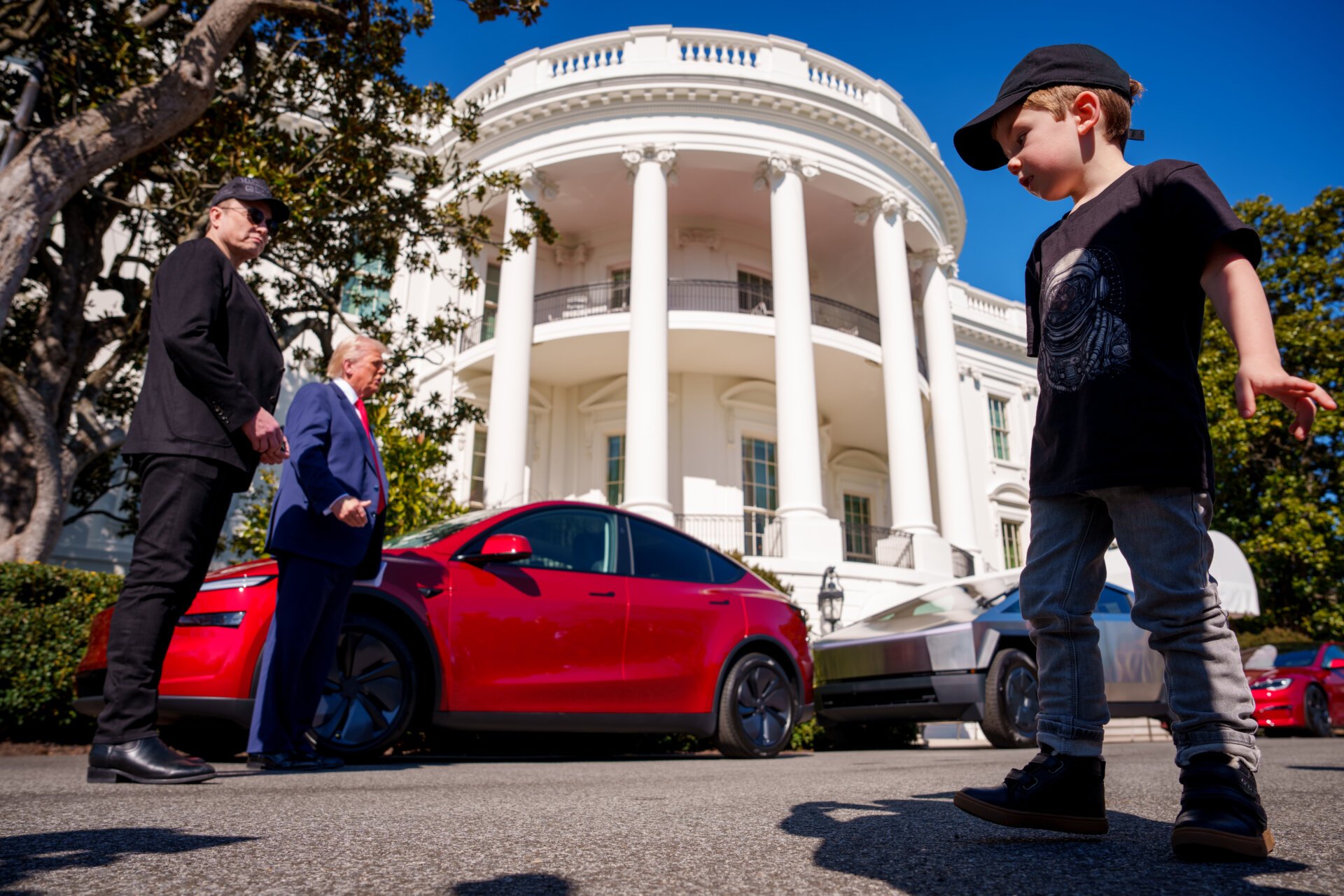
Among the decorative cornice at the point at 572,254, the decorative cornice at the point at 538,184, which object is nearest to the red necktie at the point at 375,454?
the decorative cornice at the point at 538,184

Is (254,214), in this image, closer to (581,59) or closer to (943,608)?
(943,608)

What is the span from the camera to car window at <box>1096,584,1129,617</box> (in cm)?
795

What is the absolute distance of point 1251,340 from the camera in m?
1.74

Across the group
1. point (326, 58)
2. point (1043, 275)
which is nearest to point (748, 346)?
point (326, 58)

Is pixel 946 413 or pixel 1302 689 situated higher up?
pixel 946 413

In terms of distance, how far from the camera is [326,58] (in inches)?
397

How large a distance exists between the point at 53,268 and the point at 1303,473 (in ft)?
76.6

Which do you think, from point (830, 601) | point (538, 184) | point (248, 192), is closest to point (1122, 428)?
point (248, 192)

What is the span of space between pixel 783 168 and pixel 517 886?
59.2ft

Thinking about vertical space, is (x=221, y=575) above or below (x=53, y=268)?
below

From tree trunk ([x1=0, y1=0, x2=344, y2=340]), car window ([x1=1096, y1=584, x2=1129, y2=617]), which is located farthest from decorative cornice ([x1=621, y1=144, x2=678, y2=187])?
car window ([x1=1096, y1=584, x2=1129, y2=617])

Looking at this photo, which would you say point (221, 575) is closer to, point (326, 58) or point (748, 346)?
point (326, 58)

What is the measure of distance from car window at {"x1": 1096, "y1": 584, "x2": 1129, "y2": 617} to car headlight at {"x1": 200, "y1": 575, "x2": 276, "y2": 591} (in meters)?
6.71

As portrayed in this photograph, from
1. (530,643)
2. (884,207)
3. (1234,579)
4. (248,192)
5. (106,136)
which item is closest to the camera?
(248,192)
